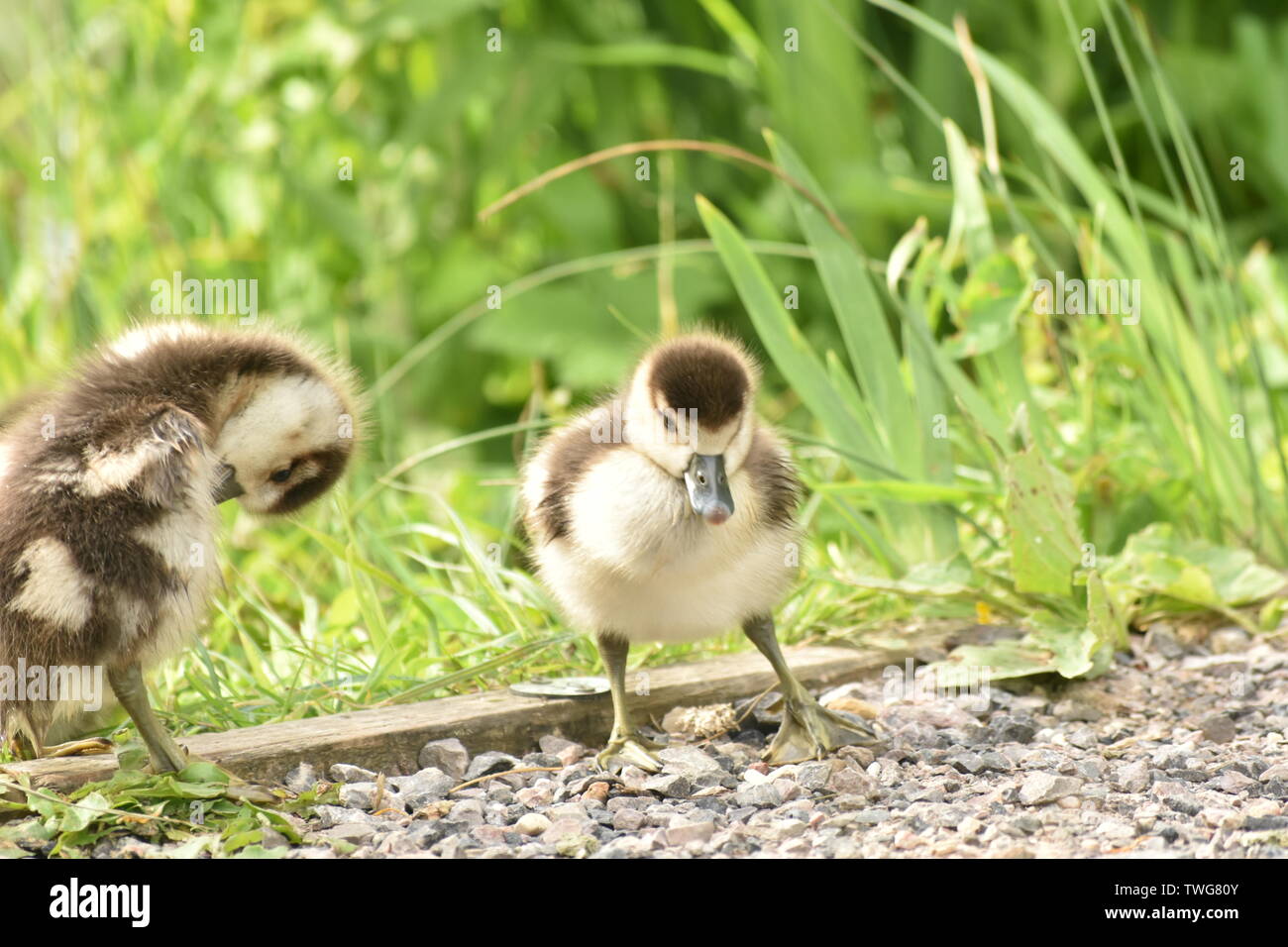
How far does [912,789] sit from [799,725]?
31 centimetres

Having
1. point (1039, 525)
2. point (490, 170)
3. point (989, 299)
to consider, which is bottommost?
point (1039, 525)

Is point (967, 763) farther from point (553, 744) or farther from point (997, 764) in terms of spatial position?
point (553, 744)

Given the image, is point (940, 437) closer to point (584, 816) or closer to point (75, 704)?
point (584, 816)

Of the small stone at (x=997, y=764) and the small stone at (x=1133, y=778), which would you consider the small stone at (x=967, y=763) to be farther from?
the small stone at (x=1133, y=778)

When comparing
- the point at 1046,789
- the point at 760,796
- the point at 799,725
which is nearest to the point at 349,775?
the point at 760,796

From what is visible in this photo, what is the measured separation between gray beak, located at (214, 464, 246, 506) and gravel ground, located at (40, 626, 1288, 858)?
534mm

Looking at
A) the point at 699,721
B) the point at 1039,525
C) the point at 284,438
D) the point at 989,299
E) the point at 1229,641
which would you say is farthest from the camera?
the point at 989,299

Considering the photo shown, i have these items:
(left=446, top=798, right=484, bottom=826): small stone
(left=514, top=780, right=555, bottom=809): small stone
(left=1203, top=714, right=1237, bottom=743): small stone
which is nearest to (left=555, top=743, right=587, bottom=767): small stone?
(left=514, top=780, right=555, bottom=809): small stone

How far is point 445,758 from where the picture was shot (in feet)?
9.47

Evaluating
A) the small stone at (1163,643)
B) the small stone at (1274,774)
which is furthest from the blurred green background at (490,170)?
the small stone at (1274,774)

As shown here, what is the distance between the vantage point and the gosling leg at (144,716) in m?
2.60
